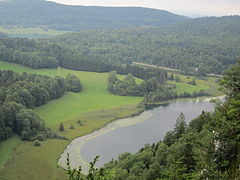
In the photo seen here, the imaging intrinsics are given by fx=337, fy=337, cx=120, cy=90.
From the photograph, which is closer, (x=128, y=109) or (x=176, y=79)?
(x=128, y=109)

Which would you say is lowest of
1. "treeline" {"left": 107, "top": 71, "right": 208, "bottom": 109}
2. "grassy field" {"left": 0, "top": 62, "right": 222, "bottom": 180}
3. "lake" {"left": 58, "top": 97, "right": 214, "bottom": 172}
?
"lake" {"left": 58, "top": 97, "right": 214, "bottom": 172}

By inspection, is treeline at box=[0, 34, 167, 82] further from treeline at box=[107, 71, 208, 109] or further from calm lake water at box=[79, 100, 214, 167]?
calm lake water at box=[79, 100, 214, 167]

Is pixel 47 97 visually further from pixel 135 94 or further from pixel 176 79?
pixel 176 79

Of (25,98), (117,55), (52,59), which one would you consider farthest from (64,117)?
(117,55)

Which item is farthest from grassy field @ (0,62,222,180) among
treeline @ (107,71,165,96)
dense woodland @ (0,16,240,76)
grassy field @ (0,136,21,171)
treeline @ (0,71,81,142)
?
dense woodland @ (0,16,240,76)

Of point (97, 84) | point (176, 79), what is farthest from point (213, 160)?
point (176, 79)

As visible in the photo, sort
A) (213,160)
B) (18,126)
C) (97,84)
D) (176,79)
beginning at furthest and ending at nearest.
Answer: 1. (176,79)
2. (97,84)
3. (18,126)
4. (213,160)

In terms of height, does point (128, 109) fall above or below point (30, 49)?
below
